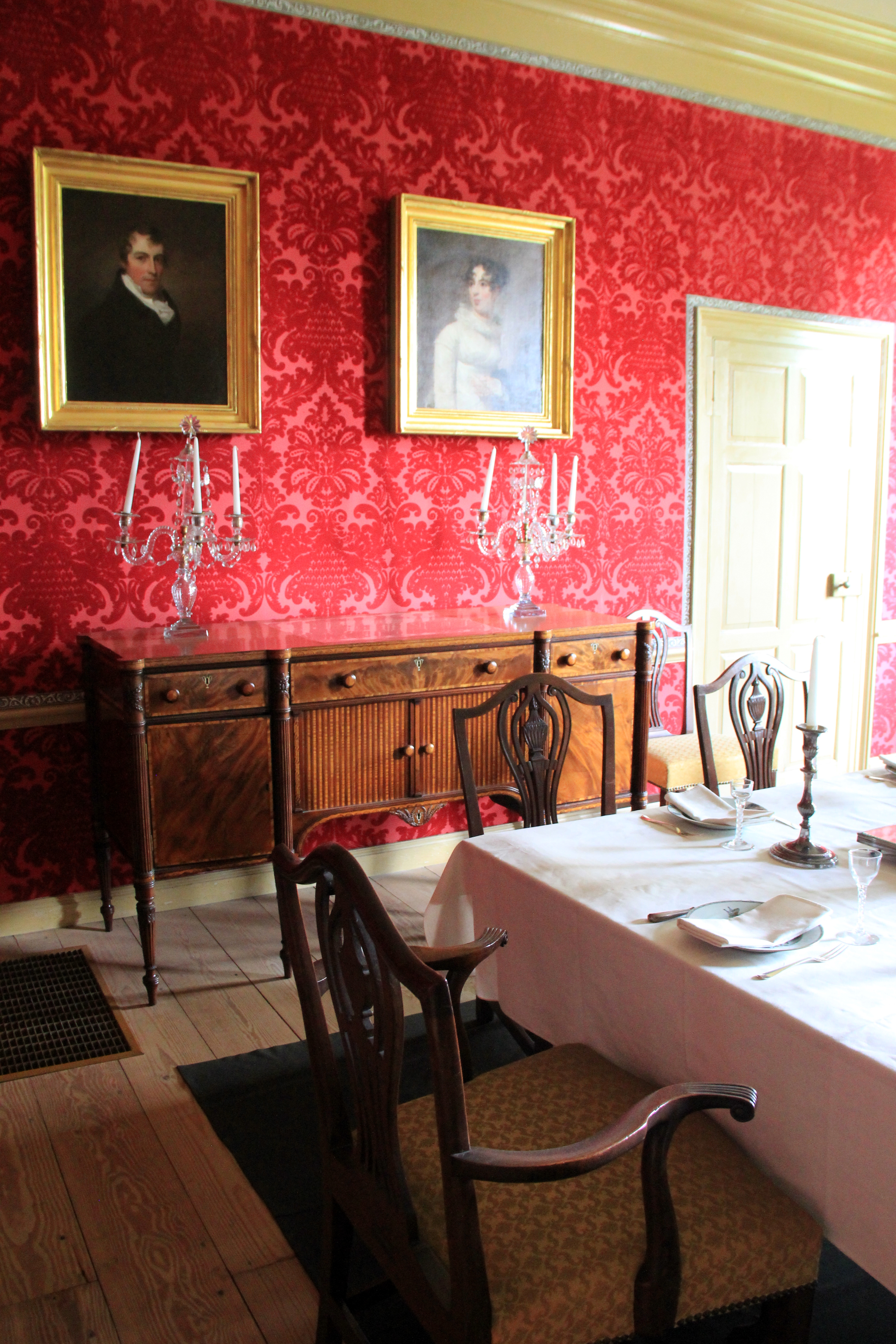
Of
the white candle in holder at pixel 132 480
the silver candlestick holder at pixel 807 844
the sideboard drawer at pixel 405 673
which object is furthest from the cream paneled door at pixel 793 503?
the silver candlestick holder at pixel 807 844

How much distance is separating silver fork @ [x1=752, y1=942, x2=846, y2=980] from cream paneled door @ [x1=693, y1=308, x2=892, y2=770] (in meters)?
3.30

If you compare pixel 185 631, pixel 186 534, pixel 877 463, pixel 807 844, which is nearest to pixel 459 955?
pixel 807 844

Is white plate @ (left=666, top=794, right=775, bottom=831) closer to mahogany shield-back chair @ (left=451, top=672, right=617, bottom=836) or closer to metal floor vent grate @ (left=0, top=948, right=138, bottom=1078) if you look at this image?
mahogany shield-back chair @ (left=451, top=672, right=617, bottom=836)

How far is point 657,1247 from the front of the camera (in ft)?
4.49

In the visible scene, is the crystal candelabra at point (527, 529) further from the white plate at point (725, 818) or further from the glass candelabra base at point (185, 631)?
the white plate at point (725, 818)

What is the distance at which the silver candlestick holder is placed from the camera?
2.08 metres

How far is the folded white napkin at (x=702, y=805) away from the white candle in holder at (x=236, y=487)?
1790 mm

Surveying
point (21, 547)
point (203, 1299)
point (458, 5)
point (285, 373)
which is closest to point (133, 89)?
point (285, 373)

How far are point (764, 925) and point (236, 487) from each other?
92.7 inches

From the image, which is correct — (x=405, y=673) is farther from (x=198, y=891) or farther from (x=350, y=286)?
(x=350, y=286)

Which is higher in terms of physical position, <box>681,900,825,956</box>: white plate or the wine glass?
the wine glass

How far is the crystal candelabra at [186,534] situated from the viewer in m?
3.46

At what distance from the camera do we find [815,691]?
2096 mm

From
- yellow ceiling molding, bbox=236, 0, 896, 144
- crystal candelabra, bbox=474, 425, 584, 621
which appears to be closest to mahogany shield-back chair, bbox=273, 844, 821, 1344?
crystal candelabra, bbox=474, 425, 584, 621
